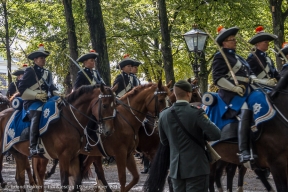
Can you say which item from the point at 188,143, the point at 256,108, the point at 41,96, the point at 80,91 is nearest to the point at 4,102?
the point at 41,96

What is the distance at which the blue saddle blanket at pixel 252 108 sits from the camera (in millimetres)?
10239

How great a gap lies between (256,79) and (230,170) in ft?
9.69

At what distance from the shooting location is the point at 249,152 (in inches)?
406

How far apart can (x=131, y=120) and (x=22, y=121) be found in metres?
2.63

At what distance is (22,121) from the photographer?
44.4ft

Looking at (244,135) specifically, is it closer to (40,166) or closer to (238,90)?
(238,90)

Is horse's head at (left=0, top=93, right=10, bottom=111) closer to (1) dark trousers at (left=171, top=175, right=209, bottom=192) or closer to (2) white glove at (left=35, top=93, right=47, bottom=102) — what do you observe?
(2) white glove at (left=35, top=93, right=47, bottom=102)

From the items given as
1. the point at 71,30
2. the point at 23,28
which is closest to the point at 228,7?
the point at 71,30

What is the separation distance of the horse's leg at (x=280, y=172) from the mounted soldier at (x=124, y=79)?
5945 mm

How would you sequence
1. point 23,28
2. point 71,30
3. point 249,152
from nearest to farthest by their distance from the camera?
point 249,152 < point 71,30 < point 23,28

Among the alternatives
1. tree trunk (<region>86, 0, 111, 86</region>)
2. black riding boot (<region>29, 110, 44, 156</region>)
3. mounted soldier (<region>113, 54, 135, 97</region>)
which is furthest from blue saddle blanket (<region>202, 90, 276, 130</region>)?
tree trunk (<region>86, 0, 111, 86</region>)

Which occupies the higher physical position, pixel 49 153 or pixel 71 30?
pixel 71 30

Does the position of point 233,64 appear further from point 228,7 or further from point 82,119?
point 228,7

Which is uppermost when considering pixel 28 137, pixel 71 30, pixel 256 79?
pixel 71 30
